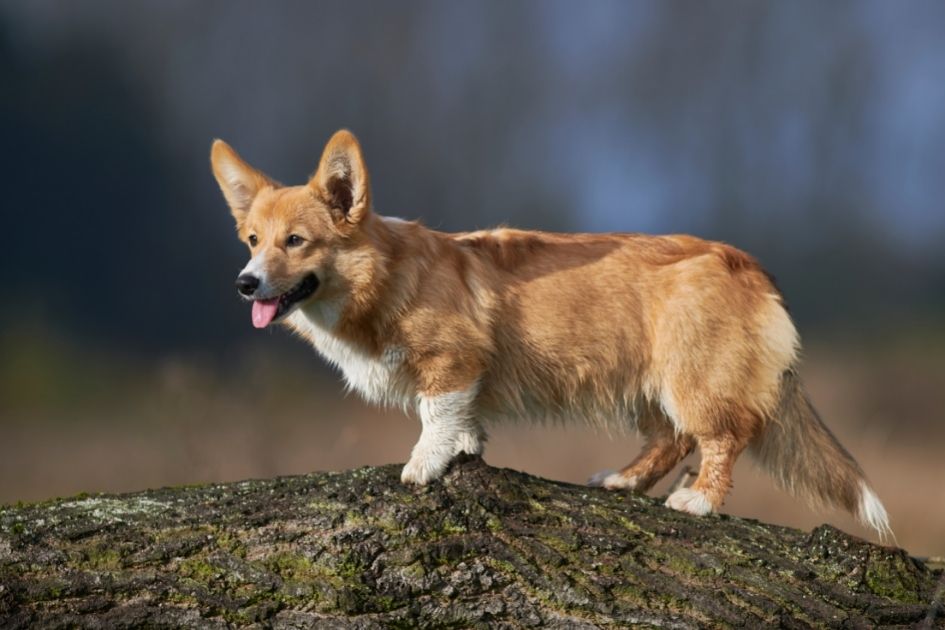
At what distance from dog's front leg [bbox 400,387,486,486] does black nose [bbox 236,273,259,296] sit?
0.98 metres

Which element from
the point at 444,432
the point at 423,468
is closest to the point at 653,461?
the point at 444,432

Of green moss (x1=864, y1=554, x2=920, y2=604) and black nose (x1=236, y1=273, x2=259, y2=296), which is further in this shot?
black nose (x1=236, y1=273, x2=259, y2=296)

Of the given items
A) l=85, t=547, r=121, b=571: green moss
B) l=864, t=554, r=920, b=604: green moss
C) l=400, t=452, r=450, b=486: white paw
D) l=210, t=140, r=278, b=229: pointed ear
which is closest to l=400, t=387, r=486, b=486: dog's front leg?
l=400, t=452, r=450, b=486: white paw

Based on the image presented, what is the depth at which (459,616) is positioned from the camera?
4070 millimetres

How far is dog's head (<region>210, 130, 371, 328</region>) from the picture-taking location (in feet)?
16.1

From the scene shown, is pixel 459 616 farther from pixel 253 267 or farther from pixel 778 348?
pixel 778 348

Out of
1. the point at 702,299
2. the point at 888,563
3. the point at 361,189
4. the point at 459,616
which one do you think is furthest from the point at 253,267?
the point at 888,563

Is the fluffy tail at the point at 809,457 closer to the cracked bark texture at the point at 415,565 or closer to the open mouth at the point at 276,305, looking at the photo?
the cracked bark texture at the point at 415,565

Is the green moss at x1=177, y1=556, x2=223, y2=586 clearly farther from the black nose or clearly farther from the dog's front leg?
the black nose

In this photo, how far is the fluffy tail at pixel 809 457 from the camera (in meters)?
5.78

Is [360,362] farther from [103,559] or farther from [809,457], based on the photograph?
[809,457]

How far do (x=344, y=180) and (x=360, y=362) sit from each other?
890 mm

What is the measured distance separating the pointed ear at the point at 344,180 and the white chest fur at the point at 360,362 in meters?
0.48

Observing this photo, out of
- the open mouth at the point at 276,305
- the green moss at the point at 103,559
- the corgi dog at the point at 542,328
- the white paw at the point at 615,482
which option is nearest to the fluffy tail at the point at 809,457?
the corgi dog at the point at 542,328
